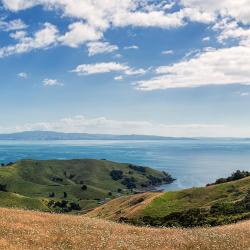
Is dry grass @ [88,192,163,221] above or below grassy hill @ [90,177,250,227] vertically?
below

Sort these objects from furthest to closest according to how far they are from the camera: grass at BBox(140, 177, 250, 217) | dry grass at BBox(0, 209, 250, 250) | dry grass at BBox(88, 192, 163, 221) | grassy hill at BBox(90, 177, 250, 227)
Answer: dry grass at BBox(88, 192, 163, 221) → grass at BBox(140, 177, 250, 217) → grassy hill at BBox(90, 177, 250, 227) → dry grass at BBox(0, 209, 250, 250)

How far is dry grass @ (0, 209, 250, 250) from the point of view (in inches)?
768

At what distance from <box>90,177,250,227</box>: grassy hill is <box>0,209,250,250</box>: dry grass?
35447 mm

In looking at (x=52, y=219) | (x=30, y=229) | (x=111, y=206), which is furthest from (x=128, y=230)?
(x=111, y=206)

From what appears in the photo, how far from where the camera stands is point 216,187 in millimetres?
95312

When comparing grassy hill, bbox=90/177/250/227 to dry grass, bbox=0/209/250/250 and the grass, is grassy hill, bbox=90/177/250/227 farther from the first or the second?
dry grass, bbox=0/209/250/250

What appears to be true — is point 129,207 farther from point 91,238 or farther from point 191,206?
point 91,238

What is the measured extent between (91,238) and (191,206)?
217 ft

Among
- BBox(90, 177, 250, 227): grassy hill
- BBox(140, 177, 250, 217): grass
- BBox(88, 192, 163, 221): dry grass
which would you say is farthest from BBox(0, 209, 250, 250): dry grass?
BBox(140, 177, 250, 217): grass

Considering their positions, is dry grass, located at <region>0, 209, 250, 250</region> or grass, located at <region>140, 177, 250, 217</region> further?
grass, located at <region>140, 177, 250, 217</region>

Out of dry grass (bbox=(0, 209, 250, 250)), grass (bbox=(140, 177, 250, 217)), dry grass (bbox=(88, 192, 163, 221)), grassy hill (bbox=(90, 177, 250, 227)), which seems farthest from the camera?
dry grass (bbox=(88, 192, 163, 221))

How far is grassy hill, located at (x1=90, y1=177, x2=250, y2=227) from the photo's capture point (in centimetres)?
6488

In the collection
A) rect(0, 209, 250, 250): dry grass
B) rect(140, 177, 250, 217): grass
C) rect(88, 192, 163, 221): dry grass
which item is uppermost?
rect(0, 209, 250, 250): dry grass

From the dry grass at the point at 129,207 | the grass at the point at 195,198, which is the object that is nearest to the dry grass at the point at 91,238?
the dry grass at the point at 129,207
